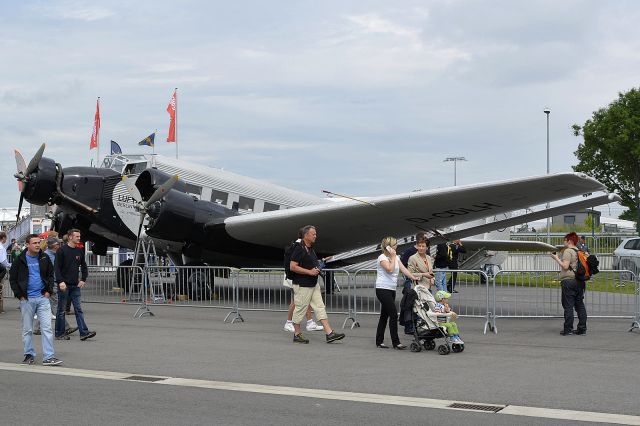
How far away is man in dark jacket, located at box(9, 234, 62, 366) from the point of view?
934cm

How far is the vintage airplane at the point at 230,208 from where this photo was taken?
15.5m

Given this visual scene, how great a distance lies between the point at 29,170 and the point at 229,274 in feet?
19.9

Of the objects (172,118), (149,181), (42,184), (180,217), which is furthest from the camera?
(172,118)

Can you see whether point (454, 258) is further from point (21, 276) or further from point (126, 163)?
point (21, 276)

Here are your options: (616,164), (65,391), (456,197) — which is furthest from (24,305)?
(616,164)

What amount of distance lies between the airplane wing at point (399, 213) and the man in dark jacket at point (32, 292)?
7.96 m

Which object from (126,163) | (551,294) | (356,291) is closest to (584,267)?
(551,294)

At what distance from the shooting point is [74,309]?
38.3 ft

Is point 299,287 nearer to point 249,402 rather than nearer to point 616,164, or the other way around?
point 249,402

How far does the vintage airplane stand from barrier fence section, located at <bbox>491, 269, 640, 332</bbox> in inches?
61.6

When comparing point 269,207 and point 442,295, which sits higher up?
point 269,207

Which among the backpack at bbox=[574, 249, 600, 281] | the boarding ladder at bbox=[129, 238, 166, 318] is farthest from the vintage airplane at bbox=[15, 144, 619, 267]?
the backpack at bbox=[574, 249, 600, 281]

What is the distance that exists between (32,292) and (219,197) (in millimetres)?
11986

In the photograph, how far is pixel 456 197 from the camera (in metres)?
15.3
